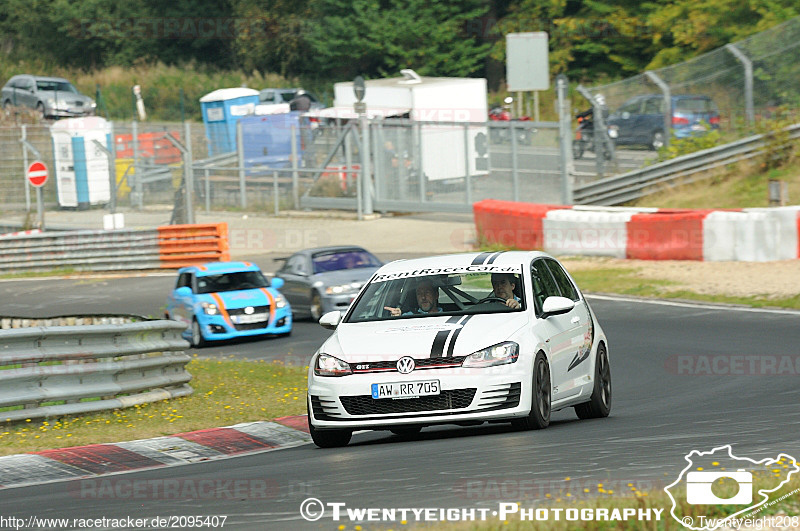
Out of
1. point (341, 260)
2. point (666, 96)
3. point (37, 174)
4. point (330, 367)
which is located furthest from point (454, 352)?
point (37, 174)

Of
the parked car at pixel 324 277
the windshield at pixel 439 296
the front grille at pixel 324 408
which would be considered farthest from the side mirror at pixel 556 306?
the parked car at pixel 324 277

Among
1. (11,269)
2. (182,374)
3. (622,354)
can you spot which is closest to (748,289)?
(622,354)

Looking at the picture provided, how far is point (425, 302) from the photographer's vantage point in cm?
1012

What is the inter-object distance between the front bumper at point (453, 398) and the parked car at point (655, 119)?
21.7 metres

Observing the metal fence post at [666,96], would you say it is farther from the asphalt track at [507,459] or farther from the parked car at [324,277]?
the asphalt track at [507,459]

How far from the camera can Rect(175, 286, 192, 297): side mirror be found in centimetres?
2083

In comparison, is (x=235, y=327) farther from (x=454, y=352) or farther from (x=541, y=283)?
(x=454, y=352)

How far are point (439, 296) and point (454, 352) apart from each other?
41.4 inches

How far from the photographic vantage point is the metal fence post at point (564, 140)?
99.9 feet

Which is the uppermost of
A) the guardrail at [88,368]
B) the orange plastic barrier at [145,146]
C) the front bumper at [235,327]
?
the orange plastic barrier at [145,146]

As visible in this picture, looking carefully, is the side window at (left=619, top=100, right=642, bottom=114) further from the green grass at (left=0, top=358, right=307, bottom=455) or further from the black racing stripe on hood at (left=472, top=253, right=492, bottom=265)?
the black racing stripe on hood at (left=472, top=253, right=492, bottom=265)

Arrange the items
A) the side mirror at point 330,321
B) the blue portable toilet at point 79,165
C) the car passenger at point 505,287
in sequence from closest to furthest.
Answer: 1. the car passenger at point 505,287
2. the side mirror at point 330,321
3. the blue portable toilet at point 79,165

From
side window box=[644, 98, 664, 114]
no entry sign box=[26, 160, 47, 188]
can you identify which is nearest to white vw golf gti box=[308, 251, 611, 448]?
side window box=[644, 98, 664, 114]

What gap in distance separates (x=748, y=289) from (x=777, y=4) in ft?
89.5
